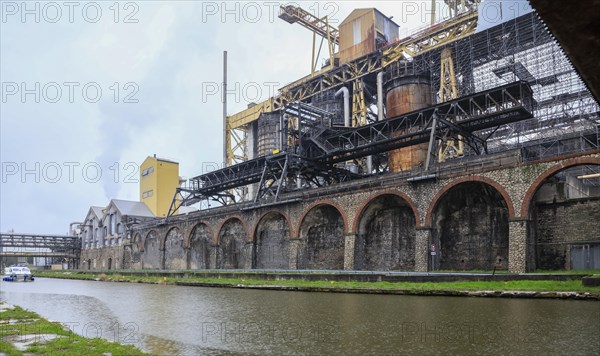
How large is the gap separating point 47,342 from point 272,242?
27.8 metres

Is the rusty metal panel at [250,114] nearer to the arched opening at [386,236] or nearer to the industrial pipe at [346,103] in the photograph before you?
the industrial pipe at [346,103]

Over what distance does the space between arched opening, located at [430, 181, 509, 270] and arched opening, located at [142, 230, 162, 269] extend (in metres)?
30.5

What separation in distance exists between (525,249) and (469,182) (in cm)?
440

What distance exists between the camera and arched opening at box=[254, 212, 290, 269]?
114ft

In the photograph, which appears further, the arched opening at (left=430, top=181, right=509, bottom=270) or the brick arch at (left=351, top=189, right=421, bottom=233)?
the brick arch at (left=351, top=189, right=421, bottom=233)

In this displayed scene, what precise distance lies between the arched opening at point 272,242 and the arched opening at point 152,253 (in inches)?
620

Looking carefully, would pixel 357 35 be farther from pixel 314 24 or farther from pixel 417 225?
pixel 417 225

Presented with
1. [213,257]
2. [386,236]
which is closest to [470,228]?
[386,236]

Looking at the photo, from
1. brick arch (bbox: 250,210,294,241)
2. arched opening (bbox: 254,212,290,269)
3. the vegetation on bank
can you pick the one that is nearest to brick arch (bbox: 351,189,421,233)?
brick arch (bbox: 250,210,294,241)

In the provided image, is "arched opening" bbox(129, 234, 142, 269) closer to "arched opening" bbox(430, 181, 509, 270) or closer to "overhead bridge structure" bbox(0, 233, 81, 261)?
"overhead bridge structure" bbox(0, 233, 81, 261)

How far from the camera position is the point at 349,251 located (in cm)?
2912

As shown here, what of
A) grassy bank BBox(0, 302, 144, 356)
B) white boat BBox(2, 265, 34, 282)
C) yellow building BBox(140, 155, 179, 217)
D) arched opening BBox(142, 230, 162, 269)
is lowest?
white boat BBox(2, 265, 34, 282)

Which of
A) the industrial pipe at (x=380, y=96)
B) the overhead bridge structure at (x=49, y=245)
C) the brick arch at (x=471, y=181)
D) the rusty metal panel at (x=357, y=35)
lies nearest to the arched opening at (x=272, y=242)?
the brick arch at (x=471, y=181)

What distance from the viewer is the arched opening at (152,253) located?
49094 millimetres
